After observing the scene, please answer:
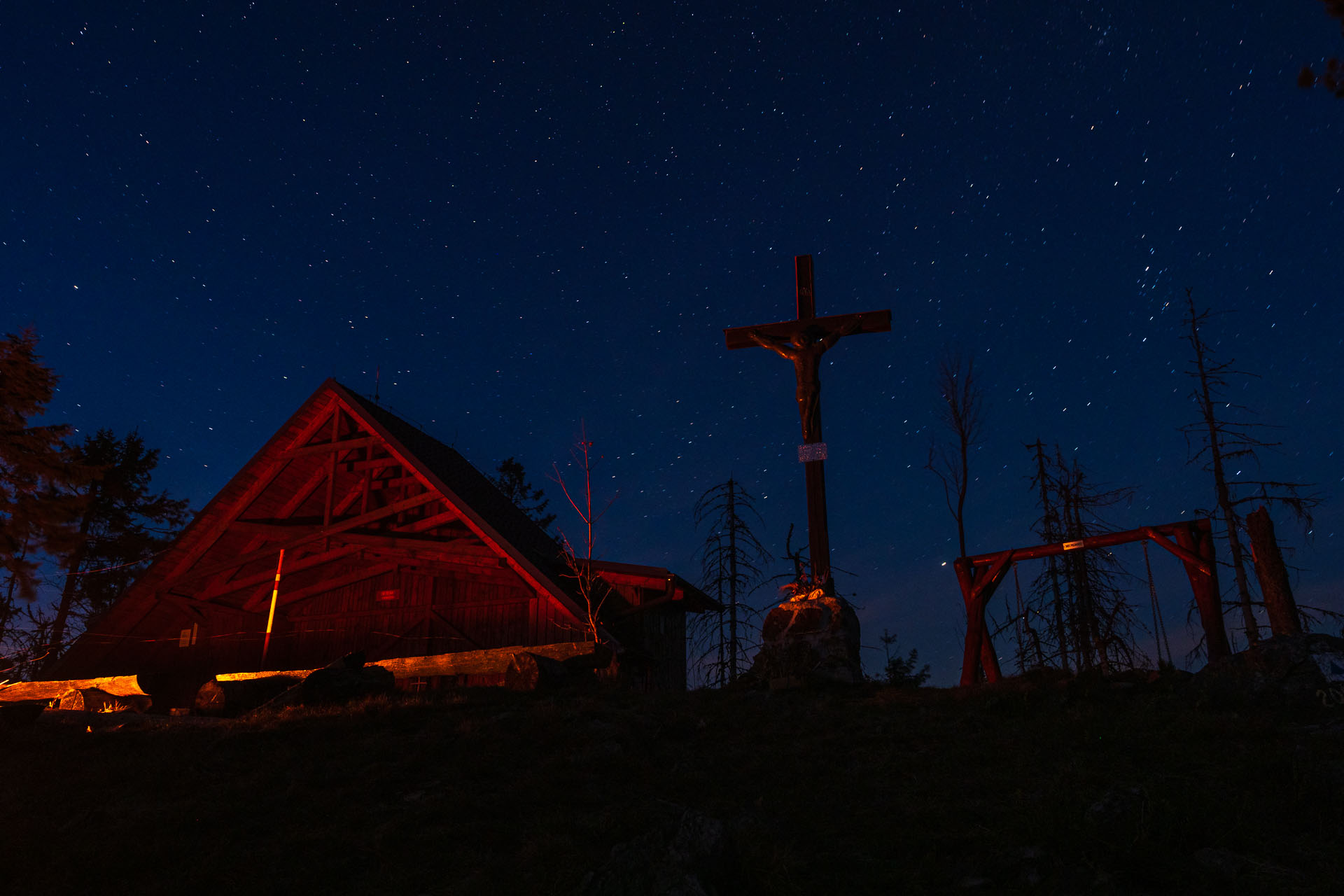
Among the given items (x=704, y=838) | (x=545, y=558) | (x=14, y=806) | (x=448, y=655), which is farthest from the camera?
(x=545, y=558)

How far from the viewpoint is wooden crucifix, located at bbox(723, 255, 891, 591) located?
544 inches

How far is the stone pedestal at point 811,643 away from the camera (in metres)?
12.4

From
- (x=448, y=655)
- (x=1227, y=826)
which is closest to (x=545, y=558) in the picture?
(x=448, y=655)

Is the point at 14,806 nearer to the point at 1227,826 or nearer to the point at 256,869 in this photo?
the point at 256,869

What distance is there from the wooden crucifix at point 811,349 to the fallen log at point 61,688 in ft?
43.8

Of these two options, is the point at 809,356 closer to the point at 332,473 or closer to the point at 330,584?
the point at 332,473

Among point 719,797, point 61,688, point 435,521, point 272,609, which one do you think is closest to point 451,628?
point 435,521

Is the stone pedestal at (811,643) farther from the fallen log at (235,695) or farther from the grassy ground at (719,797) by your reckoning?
the fallen log at (235,695)

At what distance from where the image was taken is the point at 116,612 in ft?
62.7

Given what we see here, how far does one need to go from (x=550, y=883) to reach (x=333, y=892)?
1629 mm

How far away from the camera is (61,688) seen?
52.2ft

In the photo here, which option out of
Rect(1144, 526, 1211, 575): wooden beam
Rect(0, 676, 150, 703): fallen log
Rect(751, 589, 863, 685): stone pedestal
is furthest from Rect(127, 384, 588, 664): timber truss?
Rect(1144, 526, 1211, 575): wooden beam

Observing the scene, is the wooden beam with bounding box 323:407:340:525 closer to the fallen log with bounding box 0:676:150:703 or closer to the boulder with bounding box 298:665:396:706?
the fallen log with bounding box 0:676:150:703

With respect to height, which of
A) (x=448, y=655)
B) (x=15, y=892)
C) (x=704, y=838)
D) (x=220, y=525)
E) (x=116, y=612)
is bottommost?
(x=15, y=892)
